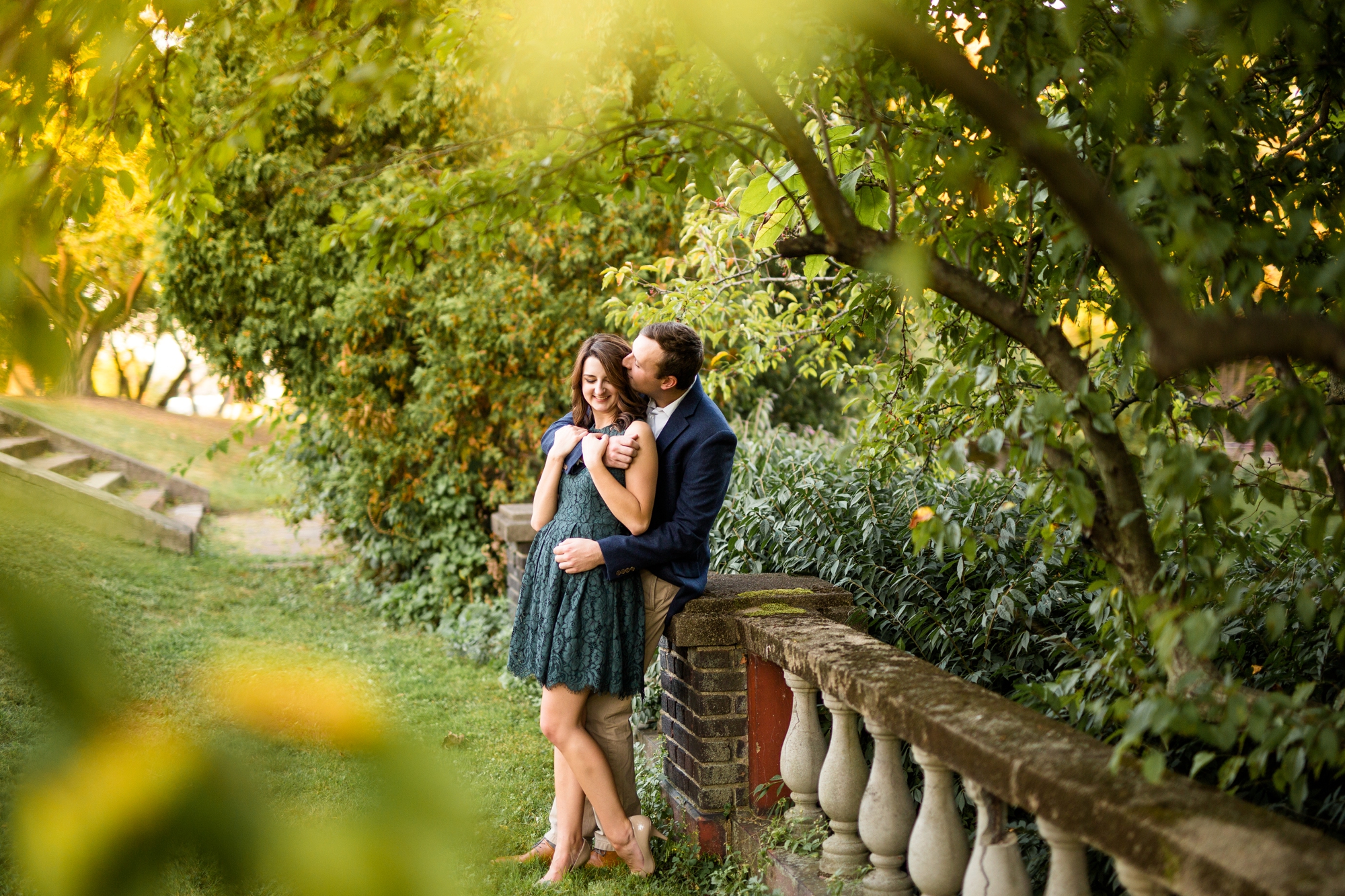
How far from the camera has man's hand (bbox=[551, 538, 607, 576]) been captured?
3.30 meters

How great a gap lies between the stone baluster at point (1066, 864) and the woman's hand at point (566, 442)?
2.10 m

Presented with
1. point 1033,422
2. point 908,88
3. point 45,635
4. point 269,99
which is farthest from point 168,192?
point 45,635

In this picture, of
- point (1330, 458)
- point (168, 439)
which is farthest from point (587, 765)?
point (168, 439)

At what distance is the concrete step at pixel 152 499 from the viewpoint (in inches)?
415

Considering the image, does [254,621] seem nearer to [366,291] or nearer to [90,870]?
[366,291]

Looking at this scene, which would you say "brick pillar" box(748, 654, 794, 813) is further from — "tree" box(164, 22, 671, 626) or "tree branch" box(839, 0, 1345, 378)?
"tree" box(164, 22, 671, 626)

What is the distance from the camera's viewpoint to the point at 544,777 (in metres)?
4.38

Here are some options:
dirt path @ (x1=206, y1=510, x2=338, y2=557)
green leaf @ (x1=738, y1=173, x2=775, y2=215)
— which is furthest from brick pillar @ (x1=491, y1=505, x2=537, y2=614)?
green leaf @ (x1=738, y1=173, x2=775, y2=215)

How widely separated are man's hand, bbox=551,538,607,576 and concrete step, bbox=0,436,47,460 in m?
2.57

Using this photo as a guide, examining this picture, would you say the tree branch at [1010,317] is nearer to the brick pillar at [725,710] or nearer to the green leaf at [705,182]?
the green leaf at [705,182]

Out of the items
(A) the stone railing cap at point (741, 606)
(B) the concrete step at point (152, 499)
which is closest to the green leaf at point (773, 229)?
(A) the stone railing cap at point (741, 606)

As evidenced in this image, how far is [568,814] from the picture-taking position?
3432 millimetres

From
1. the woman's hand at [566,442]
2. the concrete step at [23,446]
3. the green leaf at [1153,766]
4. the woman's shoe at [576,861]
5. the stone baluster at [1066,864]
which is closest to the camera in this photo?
the concrete step at [23,446]

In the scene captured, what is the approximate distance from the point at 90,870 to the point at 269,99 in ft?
8.14
